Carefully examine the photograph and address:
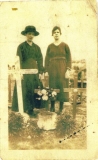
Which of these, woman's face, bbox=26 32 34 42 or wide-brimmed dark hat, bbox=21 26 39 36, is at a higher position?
wide-brimmed dark hat, bbox=21 26 39 36

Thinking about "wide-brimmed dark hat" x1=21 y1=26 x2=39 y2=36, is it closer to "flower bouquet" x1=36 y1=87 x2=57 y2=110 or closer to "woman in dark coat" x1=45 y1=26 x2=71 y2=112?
"woman in dark coat" x1=45 y1=26 x2=71 y2=112

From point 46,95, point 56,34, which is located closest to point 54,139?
point 46,95

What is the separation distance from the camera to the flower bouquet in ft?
5.18

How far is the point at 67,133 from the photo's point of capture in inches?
62.7

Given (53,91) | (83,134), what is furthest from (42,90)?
(83,134)

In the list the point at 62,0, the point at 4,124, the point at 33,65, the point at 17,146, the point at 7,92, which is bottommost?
the point at 17,146

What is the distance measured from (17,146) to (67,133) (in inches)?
11.0

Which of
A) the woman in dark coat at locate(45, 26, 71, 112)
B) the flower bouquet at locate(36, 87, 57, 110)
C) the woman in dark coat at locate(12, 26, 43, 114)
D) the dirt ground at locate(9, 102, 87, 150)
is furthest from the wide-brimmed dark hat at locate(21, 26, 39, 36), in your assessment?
the dirt ground at locate(9, 102, 87, 150)

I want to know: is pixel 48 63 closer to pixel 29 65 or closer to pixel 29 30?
pixel 29 65

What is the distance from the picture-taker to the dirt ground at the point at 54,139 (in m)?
1.58

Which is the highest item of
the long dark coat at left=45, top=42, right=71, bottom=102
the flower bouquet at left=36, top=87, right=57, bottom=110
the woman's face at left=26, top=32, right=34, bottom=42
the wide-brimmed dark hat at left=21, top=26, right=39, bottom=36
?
the wide-brimmed dark hat at left=21, top=26, right=39, bottom=36

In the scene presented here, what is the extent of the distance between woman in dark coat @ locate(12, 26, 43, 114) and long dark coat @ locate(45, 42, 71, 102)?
0.16 feet

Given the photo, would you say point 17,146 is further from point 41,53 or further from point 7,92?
point 41,53

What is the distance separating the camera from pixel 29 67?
62.2 inches
